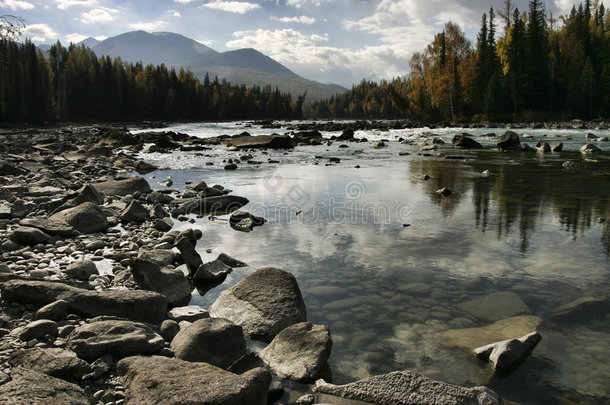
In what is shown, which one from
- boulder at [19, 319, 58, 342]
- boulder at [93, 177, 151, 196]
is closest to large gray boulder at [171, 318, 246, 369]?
boulder at [19, 319, 58, 342]

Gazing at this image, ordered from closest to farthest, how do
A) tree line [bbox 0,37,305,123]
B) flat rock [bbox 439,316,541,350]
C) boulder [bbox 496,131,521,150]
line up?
flat rock [bbox 439,316,541,350]
boulder [bbox 496,131,521,150]
tree line [bbox 0,37,305,123]

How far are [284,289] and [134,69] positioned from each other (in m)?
170

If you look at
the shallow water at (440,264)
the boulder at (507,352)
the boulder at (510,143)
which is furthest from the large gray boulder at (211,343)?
the boulder at (510,143)

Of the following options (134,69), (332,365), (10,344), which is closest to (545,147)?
(332,365)

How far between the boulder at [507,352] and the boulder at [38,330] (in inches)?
188

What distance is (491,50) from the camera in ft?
258

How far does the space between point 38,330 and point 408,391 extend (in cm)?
389

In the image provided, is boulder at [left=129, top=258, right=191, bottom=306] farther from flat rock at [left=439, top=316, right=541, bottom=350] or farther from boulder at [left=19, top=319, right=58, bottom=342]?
flat rock at [left=439, top=316, right=541, bottom=350]

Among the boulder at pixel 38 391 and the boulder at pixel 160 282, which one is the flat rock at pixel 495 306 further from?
the boulder at pixel 38 391

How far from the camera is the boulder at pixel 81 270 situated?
22.0 feet

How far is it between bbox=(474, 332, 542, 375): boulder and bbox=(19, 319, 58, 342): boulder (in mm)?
4780

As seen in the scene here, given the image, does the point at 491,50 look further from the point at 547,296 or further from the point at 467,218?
the point at 547,296

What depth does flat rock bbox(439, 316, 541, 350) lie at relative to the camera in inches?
208

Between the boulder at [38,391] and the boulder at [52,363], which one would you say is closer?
the boulder at [38,391]
